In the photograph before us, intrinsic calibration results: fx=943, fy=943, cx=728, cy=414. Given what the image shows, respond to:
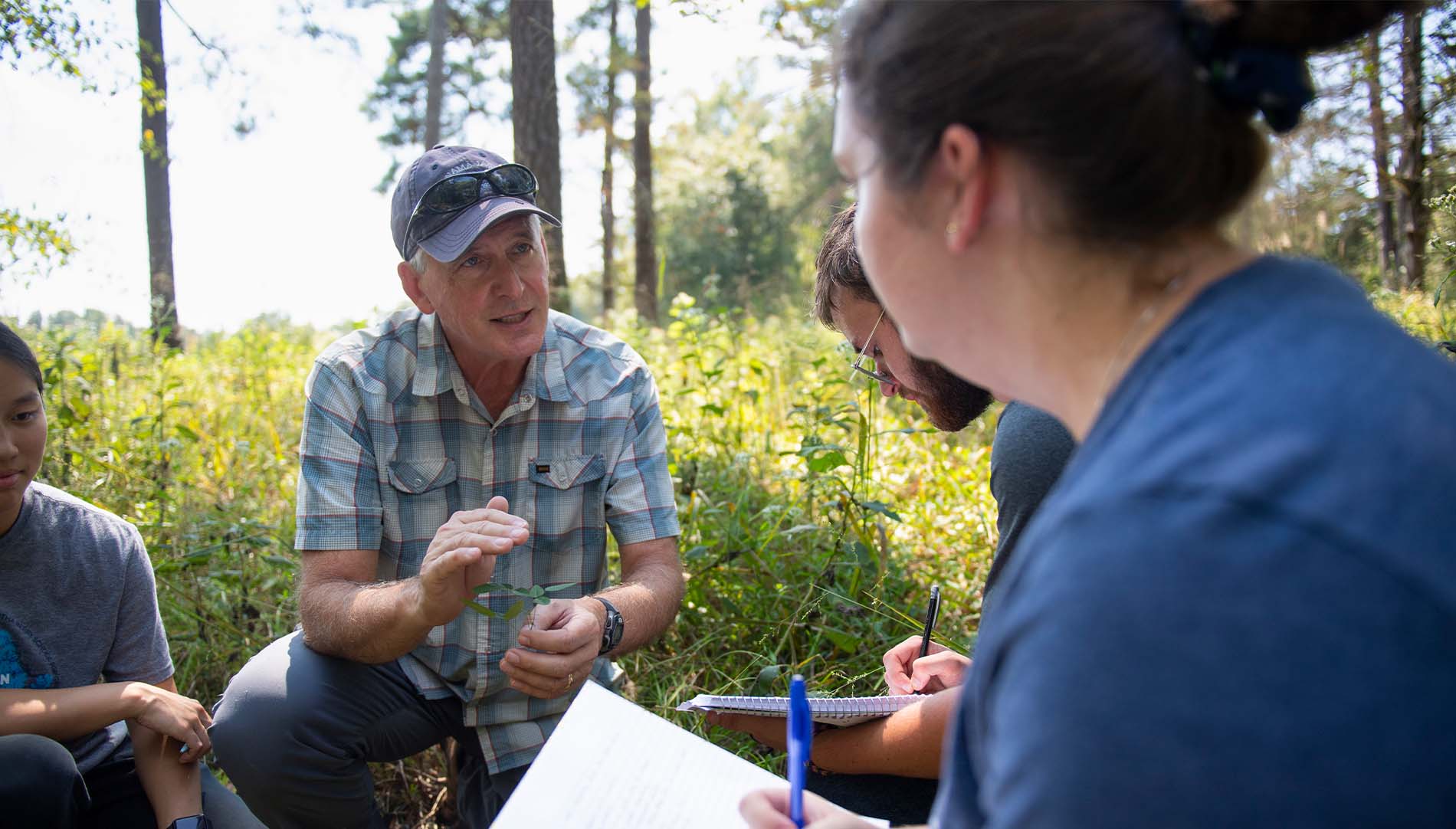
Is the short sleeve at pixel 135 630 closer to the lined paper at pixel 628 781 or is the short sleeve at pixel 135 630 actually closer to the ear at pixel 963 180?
the lined paper at pixel 628 781

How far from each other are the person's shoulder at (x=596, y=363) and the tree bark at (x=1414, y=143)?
8.33ft

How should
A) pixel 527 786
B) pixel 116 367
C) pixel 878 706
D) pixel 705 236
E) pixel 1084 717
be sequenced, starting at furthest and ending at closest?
pixel 705 236 < pixel 116 367 < pixel 878 706 < pixel 527 786 < pixel 1084 717

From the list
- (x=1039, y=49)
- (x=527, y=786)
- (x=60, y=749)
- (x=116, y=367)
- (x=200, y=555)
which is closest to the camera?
(x=1039, y=49)

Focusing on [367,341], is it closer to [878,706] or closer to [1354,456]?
[878,706]

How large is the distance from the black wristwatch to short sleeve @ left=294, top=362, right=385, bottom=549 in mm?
620

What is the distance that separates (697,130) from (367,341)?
2697 centimetres

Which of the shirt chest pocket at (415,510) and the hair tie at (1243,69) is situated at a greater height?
the hair tie at (1243,69)

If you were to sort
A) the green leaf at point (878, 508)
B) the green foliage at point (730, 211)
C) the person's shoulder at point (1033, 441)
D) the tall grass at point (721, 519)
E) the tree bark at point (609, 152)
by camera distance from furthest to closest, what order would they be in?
1. the green foliage at point (730, 211)
2. the tree bark at point (609, 152)
3. the tall grass at point (721, 519)
4. the green leaf at point (878, 508)
5. the person's shoulder at point (1033, 441)

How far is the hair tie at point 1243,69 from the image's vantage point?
773 millimetres

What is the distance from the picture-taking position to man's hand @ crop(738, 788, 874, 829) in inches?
41.8

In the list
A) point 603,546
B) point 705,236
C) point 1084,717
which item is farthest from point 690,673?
point 705,236

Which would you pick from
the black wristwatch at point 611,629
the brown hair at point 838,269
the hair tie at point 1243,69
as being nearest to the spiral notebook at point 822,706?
the black wristwatch at point 611,629

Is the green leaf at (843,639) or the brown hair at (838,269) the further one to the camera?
the green leaf at (843,639)

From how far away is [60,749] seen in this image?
Result: 189 centimetres
